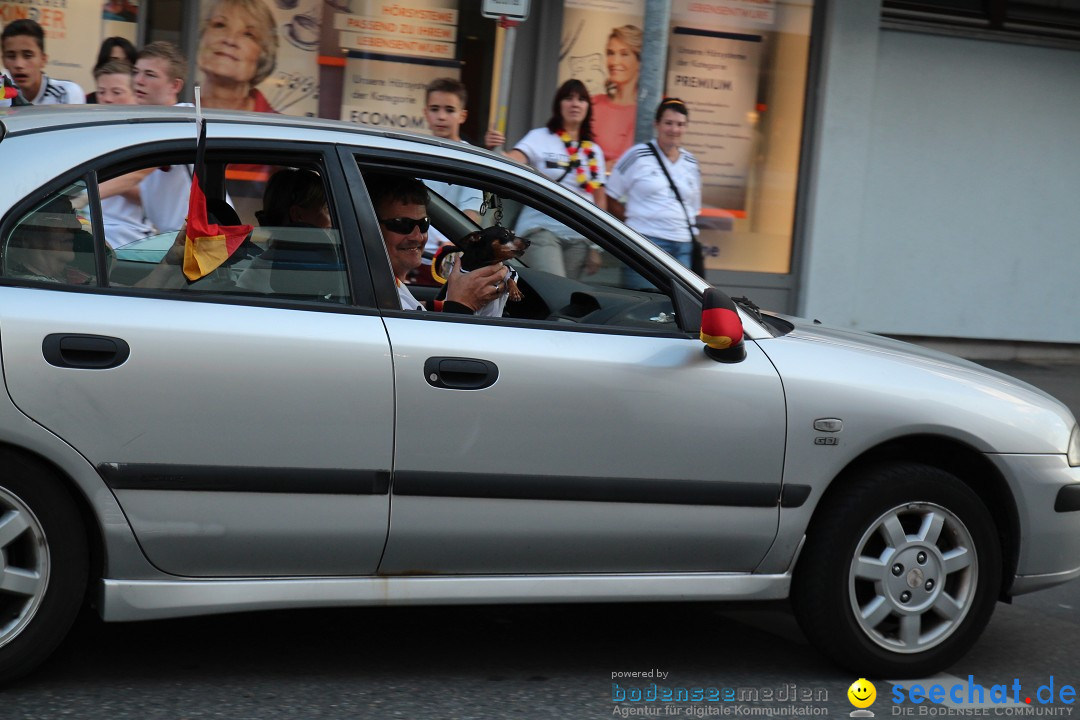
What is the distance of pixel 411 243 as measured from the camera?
4.21m

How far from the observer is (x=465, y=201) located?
14.7 ft

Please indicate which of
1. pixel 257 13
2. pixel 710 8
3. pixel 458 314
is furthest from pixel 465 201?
pixel 710 8

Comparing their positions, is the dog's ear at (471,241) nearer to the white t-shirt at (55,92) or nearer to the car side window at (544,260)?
the car side window at (544,260)

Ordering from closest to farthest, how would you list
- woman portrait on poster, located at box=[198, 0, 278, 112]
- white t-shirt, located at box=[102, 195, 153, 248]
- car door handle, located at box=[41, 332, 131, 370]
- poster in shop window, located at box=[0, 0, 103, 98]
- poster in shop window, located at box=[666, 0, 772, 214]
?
car door handle, located at box=[41, 332, 131, 370] → white t-shirt, located at box=[102, 195, 153, 248] → poster in shop window, located at box=[0, 0, 103, 98] → woman portrait on poster, located at box=[198, 0, 278, 112] → poster in shop window, located at box=[666, 0, 772, 214]

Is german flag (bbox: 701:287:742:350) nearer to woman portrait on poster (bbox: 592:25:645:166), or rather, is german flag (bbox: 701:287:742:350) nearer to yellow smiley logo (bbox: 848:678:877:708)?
yellow smiley logo (bbox: 848:678:877:708)

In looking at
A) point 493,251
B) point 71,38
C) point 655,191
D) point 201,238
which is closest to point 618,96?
point 655,191

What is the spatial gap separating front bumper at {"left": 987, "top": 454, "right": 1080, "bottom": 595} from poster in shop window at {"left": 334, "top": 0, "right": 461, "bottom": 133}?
653cm

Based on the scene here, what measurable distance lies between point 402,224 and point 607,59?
22.2 ft

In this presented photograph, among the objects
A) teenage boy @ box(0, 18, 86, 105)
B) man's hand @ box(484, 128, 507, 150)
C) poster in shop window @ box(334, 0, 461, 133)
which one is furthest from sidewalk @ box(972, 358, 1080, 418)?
teenage boy @ box(0, 18, 86, 105)

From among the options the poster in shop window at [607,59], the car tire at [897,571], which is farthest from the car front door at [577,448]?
the poster in shop window at [607,59]

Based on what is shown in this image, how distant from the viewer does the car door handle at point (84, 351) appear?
11.4 ft

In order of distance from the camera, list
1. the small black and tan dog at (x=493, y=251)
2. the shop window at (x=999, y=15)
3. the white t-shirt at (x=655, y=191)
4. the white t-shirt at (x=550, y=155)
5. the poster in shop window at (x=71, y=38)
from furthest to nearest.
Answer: the shop window at (x=999, y=15) < the poster in shop window at (x=71, y=38) < the white t-shirt at (x=550, y=155) < the white t-shirt at (x=655, y=191) < the small black and tan dog at (x=493, y=251)

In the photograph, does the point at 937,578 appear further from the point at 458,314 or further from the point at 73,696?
the point at 73,696

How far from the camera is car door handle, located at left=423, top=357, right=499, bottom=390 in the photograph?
12.3 feet
